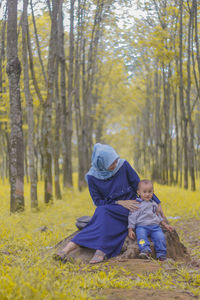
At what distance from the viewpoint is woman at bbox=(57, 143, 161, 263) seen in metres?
4.25

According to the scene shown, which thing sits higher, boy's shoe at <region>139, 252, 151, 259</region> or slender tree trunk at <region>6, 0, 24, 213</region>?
slender tree trunk at <region>6, 0, 24, 213</region>

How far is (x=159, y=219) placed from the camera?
440 centimetres

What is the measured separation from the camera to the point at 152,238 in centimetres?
423

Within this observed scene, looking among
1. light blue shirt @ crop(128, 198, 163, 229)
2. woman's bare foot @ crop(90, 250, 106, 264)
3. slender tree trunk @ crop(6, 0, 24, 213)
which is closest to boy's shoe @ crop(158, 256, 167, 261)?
light blue shirt @ crop(128, 198, 163, 229)

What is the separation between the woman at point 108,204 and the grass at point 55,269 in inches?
14.7

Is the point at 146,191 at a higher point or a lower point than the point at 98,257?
higher

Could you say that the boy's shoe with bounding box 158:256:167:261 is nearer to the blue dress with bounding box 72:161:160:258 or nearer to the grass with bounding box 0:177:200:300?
the grass with bounding box 0:177:200:300

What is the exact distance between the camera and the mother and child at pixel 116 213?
4188 mm

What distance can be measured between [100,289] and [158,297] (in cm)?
57

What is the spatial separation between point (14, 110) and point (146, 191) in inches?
183

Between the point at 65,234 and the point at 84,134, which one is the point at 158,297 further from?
the point at 84,134

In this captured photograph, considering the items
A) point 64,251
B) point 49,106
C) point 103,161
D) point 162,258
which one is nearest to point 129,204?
point 103,161

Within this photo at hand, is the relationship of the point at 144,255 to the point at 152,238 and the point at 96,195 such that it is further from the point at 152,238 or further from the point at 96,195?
the point at 96,195

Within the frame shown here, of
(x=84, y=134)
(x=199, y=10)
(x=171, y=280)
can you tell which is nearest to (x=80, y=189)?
(x=84, y=134)
